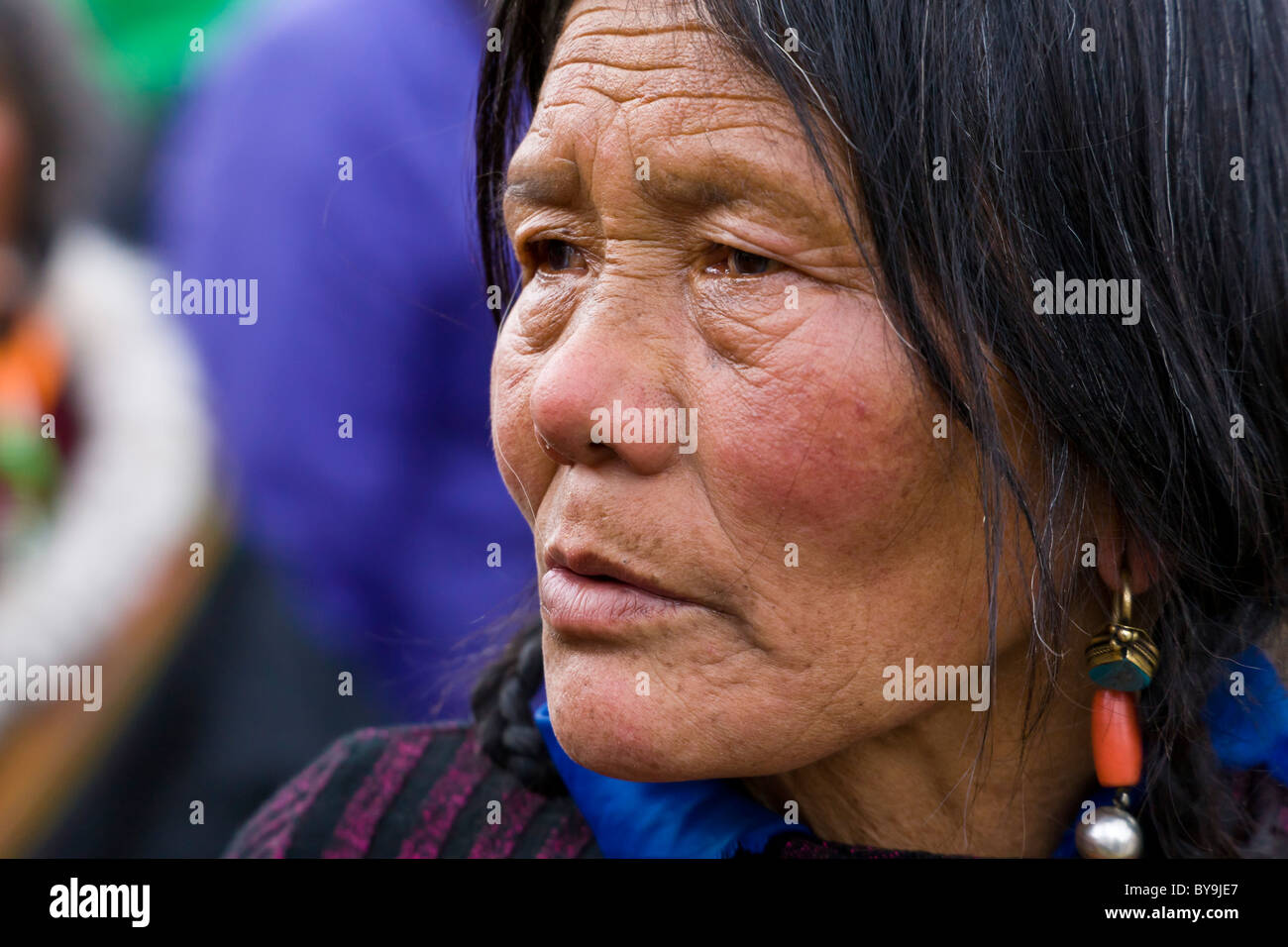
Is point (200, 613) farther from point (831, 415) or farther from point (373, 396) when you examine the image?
point (831, 415)

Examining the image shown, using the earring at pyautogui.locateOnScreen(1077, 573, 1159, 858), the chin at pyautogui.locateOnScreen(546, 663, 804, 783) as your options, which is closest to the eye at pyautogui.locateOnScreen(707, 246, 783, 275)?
the chin at pyautogui.locateOnScreen(546, 663, 804, 783)

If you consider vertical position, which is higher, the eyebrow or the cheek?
the eyebrow

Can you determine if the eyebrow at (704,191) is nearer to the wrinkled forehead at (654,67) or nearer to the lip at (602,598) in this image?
the wrinkled forehead at (654,67)

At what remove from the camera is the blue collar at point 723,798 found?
162cm

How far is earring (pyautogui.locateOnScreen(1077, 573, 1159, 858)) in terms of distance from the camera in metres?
1.57

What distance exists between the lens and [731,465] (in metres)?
1.44

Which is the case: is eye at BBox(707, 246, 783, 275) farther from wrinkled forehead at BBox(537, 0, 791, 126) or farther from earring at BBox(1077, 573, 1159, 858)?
Result: earring at BBox(1077, 573, 1159, 858)

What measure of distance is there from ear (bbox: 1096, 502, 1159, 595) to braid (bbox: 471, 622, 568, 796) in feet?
2.93

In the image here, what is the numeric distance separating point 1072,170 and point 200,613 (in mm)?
2755

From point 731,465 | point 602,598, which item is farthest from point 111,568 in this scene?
point 731,465

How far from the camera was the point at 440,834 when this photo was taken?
1957mm

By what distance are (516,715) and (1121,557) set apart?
97 centimetres

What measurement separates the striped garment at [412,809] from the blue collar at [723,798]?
11 centimetres
